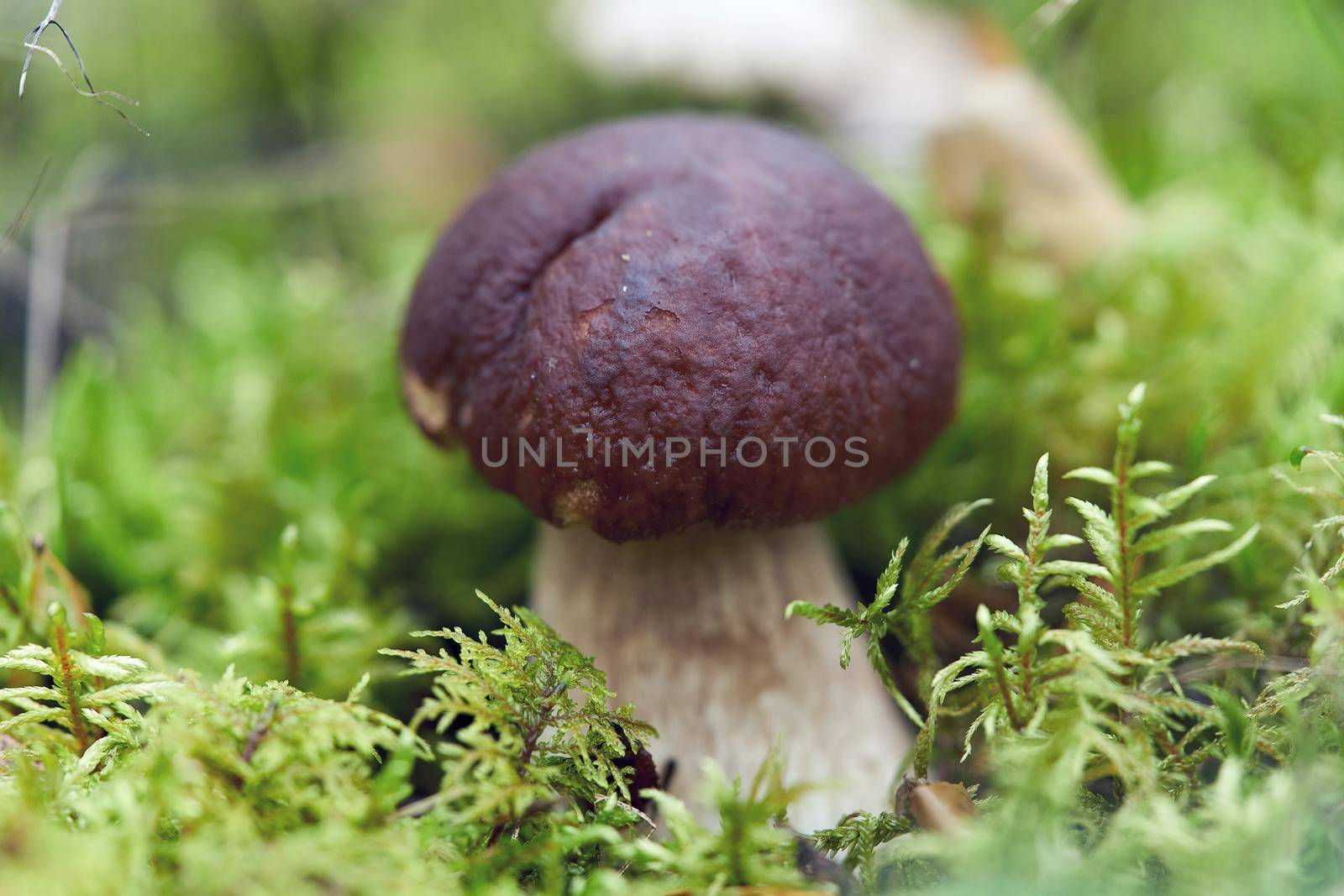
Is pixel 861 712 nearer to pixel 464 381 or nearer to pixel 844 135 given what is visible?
pixel 464 381

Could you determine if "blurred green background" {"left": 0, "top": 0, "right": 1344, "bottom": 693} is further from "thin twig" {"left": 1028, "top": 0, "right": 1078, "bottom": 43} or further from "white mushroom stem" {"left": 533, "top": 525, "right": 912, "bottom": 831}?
"white mushroom stem" {"left": 533, "top": 525, "right": 912, "bottom": 831}

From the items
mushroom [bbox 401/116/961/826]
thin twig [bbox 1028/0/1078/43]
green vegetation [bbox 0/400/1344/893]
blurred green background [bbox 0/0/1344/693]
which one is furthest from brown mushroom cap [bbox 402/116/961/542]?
blurred green background [bbox 0/0/1344/693]

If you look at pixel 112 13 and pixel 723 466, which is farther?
pixel 112 13

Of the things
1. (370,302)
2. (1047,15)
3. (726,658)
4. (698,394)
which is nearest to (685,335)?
(698,394)

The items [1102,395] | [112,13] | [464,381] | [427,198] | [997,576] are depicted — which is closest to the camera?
[997,576]

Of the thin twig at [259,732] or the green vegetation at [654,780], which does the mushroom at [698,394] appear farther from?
the thin twig at [259,732]

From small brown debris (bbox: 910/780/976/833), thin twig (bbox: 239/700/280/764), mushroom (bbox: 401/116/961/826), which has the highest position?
mushroom (bbox: 401/116/961/826)

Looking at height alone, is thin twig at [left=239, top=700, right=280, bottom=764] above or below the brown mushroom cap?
below

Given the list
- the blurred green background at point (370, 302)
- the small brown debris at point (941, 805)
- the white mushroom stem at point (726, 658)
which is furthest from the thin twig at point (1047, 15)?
the small brown debris at point (941, 805)

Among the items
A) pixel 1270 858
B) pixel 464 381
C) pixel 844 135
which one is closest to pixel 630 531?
pixel 464 381
